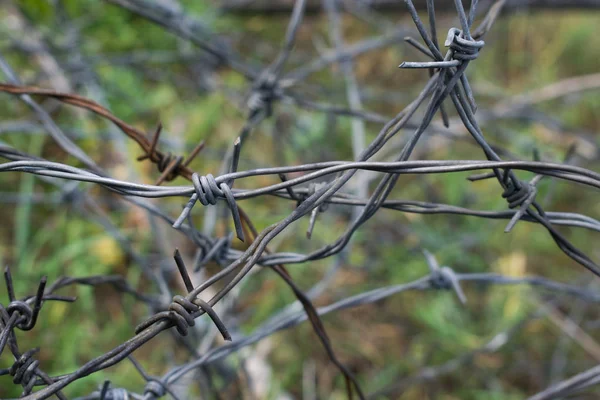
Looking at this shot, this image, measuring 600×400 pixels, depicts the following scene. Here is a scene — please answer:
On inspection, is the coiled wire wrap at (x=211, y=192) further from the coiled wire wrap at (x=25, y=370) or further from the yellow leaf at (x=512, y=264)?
the yellow leaf at (x=512, y=264)

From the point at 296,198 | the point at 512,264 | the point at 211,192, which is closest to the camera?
the point at 211,192

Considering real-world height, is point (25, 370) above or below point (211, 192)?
below

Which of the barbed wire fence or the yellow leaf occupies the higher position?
the yellow leaf

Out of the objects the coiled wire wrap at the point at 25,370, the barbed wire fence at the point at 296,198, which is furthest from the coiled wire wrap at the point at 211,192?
the coiled wire wrap at the point at 25,370

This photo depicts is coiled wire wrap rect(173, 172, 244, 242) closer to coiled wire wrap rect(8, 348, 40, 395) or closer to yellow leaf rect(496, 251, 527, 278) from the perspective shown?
coiled wire wrap rect(8, 348, 40, 395)

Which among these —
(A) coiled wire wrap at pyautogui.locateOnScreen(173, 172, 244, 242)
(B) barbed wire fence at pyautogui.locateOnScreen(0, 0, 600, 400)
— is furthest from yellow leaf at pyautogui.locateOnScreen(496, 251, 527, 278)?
(A) coiled wire wrap at pyautogui.locateOnScreen(173, 172, 244, 242)

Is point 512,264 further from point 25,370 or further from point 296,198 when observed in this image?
point 25,370

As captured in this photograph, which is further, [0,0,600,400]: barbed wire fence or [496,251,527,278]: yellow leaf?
[496,251,527,278]: yellow leaf

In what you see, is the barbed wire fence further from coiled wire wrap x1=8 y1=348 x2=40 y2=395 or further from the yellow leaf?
the yellow leaf

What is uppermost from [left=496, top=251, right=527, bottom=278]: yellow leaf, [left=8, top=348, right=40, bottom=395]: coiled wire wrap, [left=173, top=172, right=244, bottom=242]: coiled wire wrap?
[left=496, top=251, right=527, bottom=278]: yellow leaf

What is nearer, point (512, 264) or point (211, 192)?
point (211, 192)

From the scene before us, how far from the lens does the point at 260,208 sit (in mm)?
1895

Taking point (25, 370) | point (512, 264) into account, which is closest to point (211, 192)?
point (25, 370)

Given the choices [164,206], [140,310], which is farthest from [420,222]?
[140,310]
